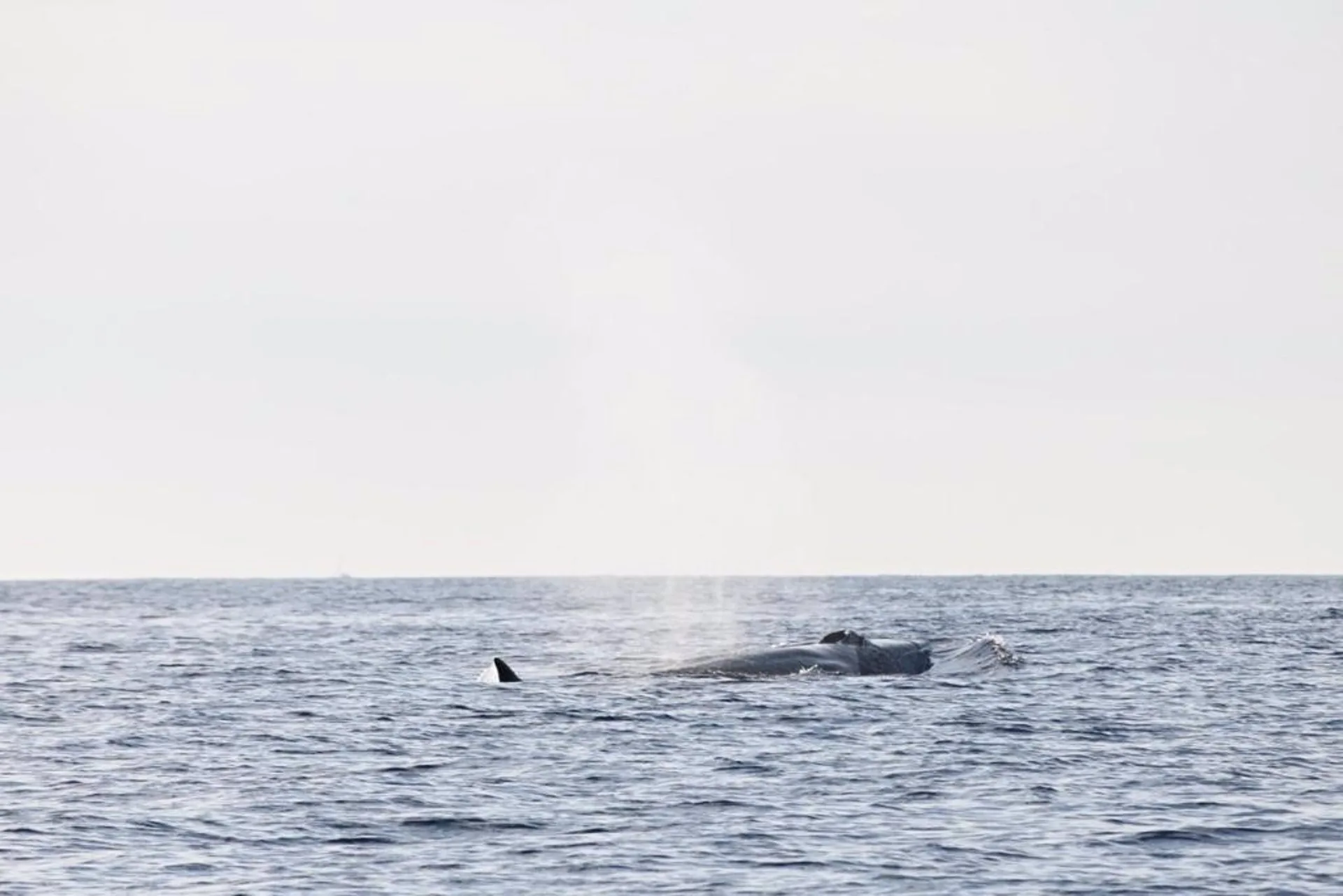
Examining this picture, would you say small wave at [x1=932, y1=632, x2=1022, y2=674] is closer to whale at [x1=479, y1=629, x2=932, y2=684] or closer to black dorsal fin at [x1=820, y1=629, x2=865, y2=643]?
whale at [x1=479, y1=629, x2=932, y2=684]

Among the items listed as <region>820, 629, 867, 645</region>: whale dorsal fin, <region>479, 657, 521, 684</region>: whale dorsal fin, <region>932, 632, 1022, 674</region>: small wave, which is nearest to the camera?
<region>479, 657, 521, 684</region>: whale dorsal fin

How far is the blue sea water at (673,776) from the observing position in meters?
21.6

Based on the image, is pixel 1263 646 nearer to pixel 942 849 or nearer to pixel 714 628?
pixel 714 628

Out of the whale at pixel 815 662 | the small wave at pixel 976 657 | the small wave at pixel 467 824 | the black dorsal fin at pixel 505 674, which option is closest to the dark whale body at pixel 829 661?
the whale at pixel 815 662

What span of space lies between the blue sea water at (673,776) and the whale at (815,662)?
33.5 inches

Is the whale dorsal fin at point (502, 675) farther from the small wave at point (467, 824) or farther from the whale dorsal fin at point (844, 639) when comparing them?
Answer: the small wave at point (467, 824)

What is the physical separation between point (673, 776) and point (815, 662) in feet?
61.5

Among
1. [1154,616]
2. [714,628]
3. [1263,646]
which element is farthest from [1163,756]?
[1154,616]

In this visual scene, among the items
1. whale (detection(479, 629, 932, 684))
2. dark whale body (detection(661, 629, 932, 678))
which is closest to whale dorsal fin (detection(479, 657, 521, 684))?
whale (detection(479, 629, 932, 684))

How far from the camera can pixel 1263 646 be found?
59844 millimetres

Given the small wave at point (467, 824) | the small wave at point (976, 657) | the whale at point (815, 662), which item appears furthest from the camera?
the small wave at point (976, 657)

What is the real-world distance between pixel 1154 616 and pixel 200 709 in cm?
5903

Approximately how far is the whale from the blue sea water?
85 cm

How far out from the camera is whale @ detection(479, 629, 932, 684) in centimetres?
4612
